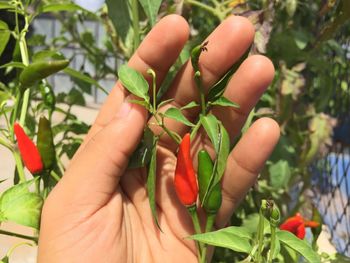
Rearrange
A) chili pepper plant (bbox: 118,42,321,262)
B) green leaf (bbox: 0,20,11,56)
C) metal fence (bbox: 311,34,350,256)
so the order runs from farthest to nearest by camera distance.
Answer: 1. metal fence (bbox: 311,34,350,256)
2. green leaf (bbox: 0,20,11,56)
3. chili pepper plant (bbox: 118,42,321,262)

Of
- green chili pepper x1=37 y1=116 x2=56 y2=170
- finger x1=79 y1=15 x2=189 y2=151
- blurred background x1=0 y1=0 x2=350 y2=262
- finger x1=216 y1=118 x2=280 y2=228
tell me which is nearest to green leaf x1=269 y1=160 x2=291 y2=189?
blurred background x1=0 y1=0 x2=350 y2=262

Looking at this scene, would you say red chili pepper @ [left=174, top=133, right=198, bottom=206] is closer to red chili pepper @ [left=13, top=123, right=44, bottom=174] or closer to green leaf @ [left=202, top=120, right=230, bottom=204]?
green leaf @ [left=202, top=120, right=230, bottom=204]

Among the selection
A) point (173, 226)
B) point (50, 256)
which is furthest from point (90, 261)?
point (173, 226)

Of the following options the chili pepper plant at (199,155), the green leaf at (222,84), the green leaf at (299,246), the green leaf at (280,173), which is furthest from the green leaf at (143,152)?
the green leaf at (280,173)

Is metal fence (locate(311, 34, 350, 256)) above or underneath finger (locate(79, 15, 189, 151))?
underneath

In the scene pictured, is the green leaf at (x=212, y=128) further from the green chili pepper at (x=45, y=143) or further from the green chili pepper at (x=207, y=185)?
the green chili pepper at (x=45, y=143)

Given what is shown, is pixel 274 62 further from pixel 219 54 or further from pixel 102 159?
pixel 102 159

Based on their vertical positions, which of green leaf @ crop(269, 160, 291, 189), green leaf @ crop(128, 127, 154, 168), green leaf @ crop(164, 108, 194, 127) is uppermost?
green leaf @ crop(164, 108, 194, 127)

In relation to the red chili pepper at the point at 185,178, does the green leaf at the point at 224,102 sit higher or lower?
higher
